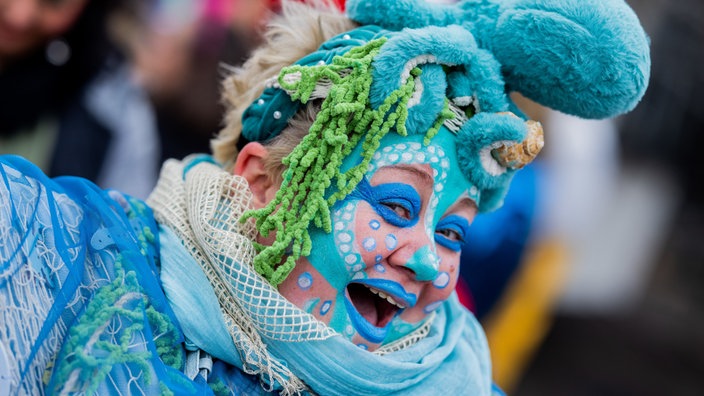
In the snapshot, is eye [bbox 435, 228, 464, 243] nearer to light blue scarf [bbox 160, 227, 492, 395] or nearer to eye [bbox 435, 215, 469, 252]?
eye [bbox 435, 215, 469, 252]

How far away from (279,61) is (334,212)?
467 millimetres

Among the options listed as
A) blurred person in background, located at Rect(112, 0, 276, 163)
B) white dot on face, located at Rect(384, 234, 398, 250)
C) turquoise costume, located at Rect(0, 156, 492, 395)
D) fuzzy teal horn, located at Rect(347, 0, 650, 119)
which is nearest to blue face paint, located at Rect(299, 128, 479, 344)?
white dot on face, located at Rect(384, 234, 398, 250)

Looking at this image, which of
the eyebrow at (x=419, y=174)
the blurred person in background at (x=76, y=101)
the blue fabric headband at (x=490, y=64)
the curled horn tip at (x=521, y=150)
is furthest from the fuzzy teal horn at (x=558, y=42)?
the blurred person in background at (x=76, y=101)

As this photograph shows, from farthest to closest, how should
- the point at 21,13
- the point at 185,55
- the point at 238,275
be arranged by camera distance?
the point at 185,55, the point at 21,13, the point at 238,275

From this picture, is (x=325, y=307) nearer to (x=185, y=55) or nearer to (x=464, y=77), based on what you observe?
(x=464, y=77)

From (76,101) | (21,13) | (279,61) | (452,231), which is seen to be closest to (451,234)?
(452,231)

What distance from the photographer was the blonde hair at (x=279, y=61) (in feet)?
6.75

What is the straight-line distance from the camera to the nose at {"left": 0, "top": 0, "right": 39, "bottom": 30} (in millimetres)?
3500

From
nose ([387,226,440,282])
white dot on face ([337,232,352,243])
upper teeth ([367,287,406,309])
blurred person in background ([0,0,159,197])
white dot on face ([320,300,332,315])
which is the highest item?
white dot on face ([337,232,352,243])

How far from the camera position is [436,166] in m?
1.99

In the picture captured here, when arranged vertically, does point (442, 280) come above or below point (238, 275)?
below

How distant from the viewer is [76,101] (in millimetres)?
4051

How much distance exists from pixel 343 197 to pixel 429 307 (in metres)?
0.38

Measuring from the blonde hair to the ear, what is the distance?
3 cm
